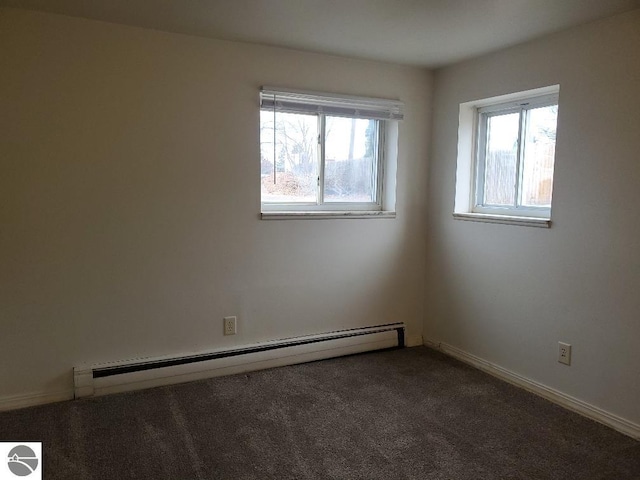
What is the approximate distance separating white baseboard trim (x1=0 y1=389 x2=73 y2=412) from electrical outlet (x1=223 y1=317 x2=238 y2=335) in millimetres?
904

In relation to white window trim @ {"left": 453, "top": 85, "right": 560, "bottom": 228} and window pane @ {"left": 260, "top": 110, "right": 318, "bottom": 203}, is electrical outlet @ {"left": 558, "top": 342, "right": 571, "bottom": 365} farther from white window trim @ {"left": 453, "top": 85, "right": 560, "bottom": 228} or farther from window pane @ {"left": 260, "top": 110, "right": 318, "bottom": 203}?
window pane @ {"left": 260, "top": 110, "right": 318, "bottom": 203}

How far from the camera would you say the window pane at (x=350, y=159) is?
3.28m

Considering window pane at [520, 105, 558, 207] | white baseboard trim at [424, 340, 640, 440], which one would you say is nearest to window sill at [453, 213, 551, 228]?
window pane at [520, 105, 558, 207]

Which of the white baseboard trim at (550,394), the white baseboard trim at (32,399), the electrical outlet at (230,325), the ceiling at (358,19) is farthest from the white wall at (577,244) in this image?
the white baseboard trim at (32,399)

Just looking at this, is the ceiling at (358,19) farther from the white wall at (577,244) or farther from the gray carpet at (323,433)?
the gray carpet at (323,433)

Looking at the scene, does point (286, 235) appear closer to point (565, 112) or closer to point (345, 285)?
point (345, 285)

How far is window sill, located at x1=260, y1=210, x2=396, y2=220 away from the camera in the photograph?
3016 millimetres

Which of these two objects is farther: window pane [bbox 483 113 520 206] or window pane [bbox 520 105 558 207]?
window pane [bbox 483 113 520 206]

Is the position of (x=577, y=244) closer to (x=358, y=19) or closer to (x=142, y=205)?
(x=358, y=19)

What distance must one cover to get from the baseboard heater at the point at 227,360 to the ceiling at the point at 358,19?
1867 millimetres

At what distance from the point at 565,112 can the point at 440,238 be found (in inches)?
47.8

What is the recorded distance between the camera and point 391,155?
344cm

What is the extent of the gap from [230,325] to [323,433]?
1.00m

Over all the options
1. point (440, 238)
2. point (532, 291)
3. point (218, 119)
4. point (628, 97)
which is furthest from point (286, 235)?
point (628, 97)
